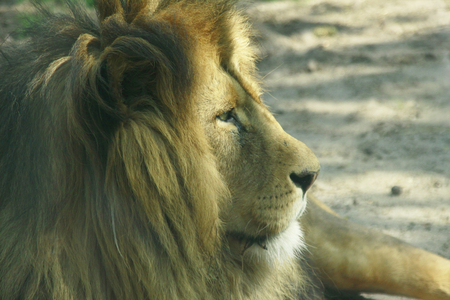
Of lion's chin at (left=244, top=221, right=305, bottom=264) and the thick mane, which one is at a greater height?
the thick mane

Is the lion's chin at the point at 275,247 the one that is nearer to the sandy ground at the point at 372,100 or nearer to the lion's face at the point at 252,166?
the lion's face at the point at 252,166

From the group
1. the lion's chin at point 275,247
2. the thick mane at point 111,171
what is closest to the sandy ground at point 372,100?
the lion's chin at point 275,247

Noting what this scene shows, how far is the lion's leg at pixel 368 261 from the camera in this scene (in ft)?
7.00

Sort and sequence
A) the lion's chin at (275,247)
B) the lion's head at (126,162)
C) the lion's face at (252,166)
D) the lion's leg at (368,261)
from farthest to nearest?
the lion's leg at (368,261) → the lion's chin at (275,247) → the lion's face at (252,166) → the lion's head at (126,162)

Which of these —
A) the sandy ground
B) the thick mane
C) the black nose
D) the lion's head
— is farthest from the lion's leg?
the thick mane

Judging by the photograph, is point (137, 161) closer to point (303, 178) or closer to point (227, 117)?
point (227, 117)

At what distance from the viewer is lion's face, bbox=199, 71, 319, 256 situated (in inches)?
61.5

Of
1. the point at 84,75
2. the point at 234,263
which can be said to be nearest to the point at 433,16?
the point at 234,263

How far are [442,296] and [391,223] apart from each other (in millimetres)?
728

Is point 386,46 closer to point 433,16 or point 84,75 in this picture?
point 433,16

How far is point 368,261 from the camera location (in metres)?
2.18

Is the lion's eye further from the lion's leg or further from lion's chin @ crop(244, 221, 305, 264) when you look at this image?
the lion's leg

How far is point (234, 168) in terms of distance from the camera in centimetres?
157

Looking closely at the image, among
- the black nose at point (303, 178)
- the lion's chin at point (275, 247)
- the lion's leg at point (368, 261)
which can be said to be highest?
the black nose at point (303, 178)
